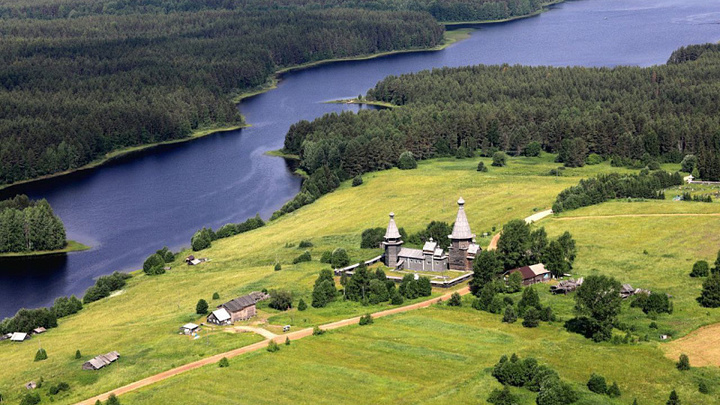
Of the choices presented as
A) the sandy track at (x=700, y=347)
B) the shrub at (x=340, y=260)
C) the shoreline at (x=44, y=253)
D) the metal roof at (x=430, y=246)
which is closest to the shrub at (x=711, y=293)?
the sandy track at (x=700, y=347)

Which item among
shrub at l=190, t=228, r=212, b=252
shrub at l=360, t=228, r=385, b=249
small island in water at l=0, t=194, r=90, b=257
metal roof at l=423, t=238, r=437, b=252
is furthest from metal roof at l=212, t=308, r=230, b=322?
small island in water at l=0, t=194, r=90, b=257

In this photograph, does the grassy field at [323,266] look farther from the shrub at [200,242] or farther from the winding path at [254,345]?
the shrub at [200,242]

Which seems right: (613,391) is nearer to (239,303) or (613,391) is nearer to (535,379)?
(535,379)

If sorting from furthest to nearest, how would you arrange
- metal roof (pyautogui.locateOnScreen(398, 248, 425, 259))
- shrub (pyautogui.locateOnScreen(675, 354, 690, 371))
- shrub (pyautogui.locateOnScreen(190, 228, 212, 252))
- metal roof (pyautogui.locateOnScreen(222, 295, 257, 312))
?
1. shrub (pyautogui.locateOnScreen(190, 228, 212, 252))
2. metal roof (pyautogui.locateOnScreen(398, 248, 425, 259))
3. metal roof (pyautogui.locateOnScreen(222, 295, 257, 312))
4. shrub (pyautogui.locateOnScreen(675, 354, 690, 371))

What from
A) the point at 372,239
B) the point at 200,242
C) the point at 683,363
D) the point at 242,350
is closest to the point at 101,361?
the point at 242,350

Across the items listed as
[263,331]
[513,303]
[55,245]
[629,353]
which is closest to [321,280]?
[263,331]

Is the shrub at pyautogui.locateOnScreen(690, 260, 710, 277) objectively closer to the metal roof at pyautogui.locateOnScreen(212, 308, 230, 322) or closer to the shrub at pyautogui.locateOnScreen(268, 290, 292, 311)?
the shrub at pyautogui.locateOnScreen(268, 290, 292, 311)

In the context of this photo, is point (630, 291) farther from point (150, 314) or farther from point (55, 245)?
point (55, 245)
